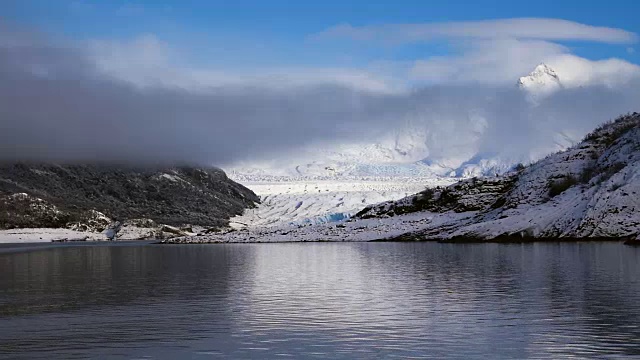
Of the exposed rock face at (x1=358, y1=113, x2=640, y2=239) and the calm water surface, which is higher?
the exposed rock face at (x1=358, y1=113, x2=640, y2=239)

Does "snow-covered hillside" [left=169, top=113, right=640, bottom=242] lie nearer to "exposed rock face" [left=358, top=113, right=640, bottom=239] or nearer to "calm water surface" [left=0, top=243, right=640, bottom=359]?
"exposed rock face" [left=358, top=113, right=640, bottom=239]

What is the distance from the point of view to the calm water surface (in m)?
23.0

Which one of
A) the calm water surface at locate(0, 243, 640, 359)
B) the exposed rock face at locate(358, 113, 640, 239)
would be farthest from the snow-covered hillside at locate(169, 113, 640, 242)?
the calm water surface at locate(0, 243, 640, 359)

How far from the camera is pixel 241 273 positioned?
5081cm

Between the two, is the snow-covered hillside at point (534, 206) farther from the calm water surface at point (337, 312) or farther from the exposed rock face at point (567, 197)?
the calm water surface at point (337, 312)

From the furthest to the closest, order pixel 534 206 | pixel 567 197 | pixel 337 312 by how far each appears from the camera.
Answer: pixel 534 206 < pixel 567 197 < pixel 337 312

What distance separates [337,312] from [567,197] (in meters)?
68.2

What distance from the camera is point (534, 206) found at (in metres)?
97.3

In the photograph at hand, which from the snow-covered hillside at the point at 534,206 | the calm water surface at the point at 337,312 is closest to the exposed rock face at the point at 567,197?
the snow-covered hillside at the point at 534,206

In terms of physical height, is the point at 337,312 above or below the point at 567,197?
below

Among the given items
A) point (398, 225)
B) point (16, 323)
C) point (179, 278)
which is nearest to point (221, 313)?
point (16, 323)

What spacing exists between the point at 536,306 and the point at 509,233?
202 feet

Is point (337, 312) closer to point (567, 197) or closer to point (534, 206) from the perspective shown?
point (567, 197)

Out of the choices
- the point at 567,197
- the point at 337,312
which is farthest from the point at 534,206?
the point at 337,312
